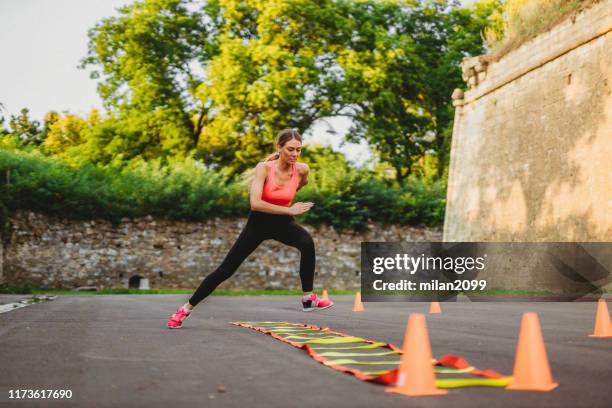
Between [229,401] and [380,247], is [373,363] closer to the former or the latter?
[229,401]

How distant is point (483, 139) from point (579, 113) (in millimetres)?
5651

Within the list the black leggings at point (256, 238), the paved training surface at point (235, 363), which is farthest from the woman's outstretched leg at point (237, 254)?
the paved training surface at point (235, 363)

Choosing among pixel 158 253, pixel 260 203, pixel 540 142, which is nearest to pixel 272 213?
pixel 260 203

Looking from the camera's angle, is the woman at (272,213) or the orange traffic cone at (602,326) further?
the woman at (272,213)

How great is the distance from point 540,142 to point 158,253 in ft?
46.2

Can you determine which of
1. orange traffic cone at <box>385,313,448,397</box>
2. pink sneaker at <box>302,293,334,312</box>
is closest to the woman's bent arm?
pink sneaker at <box>302,293,334,312</box>

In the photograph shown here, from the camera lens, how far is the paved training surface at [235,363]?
12.2 ft

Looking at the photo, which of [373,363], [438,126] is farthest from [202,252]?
[373,363]

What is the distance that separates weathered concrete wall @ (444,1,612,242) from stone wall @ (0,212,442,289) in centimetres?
504

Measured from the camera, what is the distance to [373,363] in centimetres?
486

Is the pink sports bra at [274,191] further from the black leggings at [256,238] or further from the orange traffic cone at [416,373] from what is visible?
the orange traffic cone at [416,373]

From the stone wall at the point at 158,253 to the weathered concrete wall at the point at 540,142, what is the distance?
5038 mm

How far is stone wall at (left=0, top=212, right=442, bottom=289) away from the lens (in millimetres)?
25562

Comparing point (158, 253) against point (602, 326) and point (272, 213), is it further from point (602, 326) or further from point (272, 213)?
point (602, 326)
